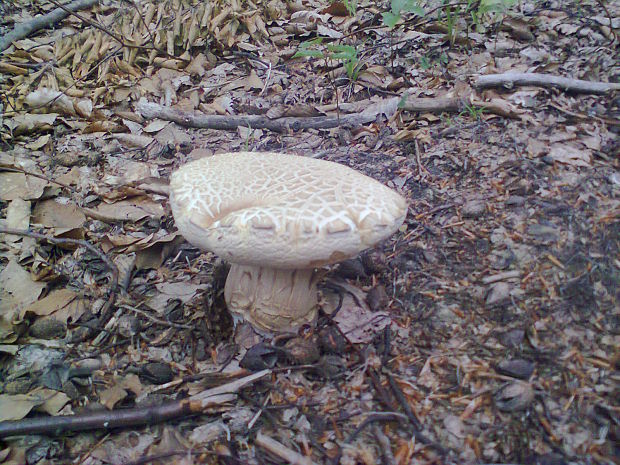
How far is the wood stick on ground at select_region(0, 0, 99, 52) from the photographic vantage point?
486 centimetres

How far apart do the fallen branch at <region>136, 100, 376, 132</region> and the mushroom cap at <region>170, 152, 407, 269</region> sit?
1.75 metres

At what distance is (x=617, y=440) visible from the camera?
1665 mm

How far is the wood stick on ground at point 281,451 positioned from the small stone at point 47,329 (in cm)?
137

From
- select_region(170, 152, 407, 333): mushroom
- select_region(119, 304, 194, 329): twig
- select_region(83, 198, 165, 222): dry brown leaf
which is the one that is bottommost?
select_region(119, 304, 194, 329): twig

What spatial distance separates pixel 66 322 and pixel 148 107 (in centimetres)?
235

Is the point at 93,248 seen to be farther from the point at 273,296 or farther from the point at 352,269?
the point at 352,269

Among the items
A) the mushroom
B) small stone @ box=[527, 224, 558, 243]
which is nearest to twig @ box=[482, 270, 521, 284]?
small stone @ box=[527, 224, 558, 243]

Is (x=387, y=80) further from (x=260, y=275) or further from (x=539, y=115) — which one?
(x=260, y=275)

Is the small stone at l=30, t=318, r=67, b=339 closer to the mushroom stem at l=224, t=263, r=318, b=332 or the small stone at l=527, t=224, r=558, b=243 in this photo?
the mushroom stem at l=224, t=263, r=318, b=332

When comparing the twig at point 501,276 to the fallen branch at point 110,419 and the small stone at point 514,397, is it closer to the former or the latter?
the small stone at point 514,397

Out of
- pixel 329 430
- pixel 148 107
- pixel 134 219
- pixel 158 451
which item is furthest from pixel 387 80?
pixel 158 451

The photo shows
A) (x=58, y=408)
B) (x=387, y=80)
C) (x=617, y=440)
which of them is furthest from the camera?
(x=387, y=80)

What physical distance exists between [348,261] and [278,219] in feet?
3.35

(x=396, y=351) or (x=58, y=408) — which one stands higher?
(x=396, y=351)
